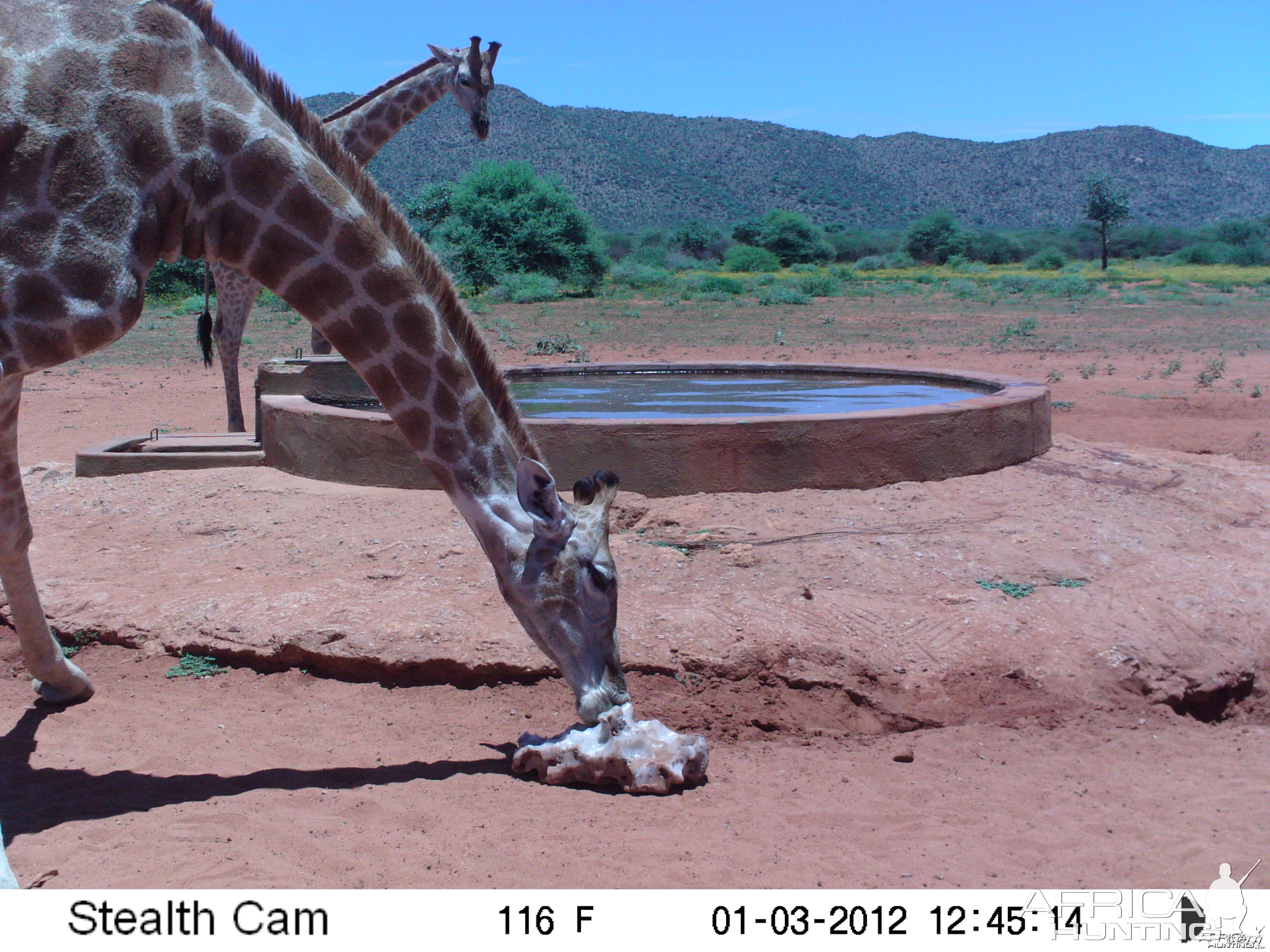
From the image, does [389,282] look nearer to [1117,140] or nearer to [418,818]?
[418,818]

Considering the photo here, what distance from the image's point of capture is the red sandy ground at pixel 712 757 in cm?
319

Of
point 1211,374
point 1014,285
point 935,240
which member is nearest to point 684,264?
point 935,240

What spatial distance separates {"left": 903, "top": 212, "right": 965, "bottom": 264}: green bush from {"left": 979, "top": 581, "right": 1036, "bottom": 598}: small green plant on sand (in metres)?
51.5

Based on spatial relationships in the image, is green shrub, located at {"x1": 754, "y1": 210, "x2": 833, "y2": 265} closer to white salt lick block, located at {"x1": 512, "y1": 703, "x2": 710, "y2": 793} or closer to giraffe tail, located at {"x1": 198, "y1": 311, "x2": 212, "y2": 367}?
giraffe tail, located at {"x1": 198, "y1": 311, "x2": 212, "y2": 367}

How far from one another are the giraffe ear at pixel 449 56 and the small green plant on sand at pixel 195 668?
241 inches

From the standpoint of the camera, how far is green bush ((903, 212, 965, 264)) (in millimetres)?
53875

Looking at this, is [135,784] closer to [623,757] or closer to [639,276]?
[623,757]

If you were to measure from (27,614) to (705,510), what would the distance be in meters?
3.28

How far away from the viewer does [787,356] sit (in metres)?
16.6

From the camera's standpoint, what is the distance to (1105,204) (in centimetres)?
4897

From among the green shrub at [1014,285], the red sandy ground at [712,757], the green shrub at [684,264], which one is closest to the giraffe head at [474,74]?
the red sandy ground at [712,757]

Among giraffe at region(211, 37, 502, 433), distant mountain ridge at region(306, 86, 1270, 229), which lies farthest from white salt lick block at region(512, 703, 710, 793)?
distant mountain ridge at region(306, 86, 1270, 229)

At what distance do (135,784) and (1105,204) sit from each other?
5286 cm

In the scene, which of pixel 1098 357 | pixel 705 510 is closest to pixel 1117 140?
pixel 1098 357
